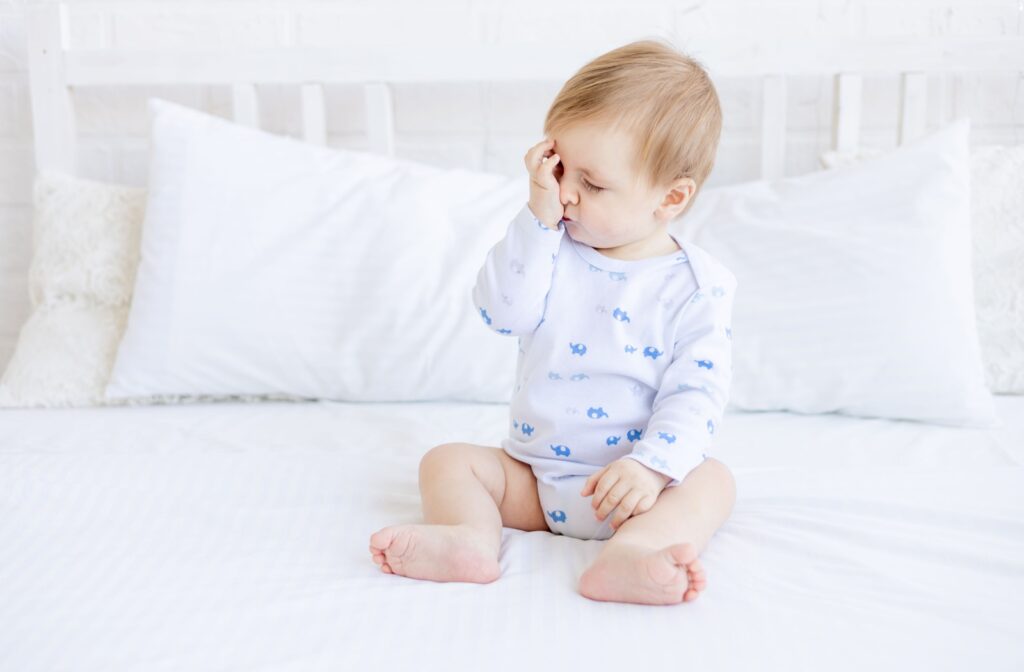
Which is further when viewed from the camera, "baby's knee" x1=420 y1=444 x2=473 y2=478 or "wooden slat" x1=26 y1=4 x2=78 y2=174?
"wooden slat" x1=26 y1=4 x2=78 y2=174

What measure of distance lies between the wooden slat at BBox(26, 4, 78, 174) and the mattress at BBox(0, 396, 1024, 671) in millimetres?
583

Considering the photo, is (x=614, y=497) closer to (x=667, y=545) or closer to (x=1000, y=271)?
(x=667, y=545)

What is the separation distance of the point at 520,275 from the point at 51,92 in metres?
1.07

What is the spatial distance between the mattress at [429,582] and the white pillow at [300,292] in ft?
0.40


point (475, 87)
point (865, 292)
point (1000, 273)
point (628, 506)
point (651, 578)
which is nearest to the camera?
point (651, 578)

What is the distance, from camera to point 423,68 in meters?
1.55

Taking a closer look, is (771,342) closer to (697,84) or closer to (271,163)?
(697,84)

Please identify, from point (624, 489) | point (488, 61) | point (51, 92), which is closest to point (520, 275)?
point (624, 489)

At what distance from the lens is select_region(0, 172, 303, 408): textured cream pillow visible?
1.36 m

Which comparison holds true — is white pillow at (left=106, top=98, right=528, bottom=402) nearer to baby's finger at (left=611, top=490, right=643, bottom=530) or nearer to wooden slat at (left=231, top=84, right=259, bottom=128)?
wooden slat at (left=231, top=84, right=259, bottom=128)

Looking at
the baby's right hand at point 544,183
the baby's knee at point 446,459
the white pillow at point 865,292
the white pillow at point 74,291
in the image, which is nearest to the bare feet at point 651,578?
the baby's knee at point 446,459

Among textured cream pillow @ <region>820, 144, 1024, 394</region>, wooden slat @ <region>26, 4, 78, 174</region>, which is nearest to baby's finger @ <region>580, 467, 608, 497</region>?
textured cream pillow @ <region>820, 144, 1024, 394</region>

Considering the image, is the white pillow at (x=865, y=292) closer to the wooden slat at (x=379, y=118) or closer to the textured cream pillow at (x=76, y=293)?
the wooden slat at (x=379, y=118)

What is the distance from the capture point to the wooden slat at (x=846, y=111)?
59.7 inches
